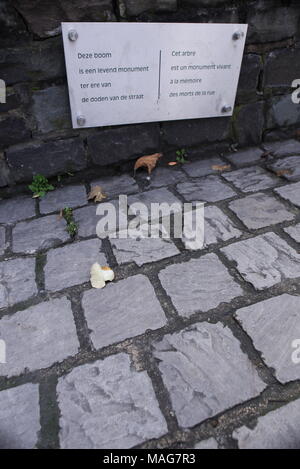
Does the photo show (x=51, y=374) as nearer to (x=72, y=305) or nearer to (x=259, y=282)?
(x=72, y=305)

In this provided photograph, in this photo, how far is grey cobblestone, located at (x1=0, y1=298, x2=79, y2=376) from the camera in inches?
53.9

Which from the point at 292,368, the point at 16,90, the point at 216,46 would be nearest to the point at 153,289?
the point at 292,368

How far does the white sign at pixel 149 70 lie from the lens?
2.06 metres

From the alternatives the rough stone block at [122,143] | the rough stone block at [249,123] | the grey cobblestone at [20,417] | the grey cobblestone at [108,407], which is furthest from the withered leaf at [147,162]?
the grey cobblestone at [20,417]

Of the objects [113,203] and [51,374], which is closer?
[51,374]

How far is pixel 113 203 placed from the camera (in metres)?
2.25

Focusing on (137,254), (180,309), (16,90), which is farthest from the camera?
(16,90)

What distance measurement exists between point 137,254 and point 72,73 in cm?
121

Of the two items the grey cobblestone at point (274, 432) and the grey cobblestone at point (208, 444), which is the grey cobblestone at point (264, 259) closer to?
the grey cobblestone at point (274, 432)

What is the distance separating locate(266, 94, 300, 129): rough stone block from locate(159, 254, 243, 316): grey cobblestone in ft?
5.25

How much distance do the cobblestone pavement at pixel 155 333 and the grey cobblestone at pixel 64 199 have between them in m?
0.07

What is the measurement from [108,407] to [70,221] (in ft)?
3.88

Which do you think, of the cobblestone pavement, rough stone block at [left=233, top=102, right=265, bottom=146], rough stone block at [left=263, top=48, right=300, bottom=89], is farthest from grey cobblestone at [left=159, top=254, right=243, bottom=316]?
rough stone block at [left=263, top=48, right=300, bottom=89]

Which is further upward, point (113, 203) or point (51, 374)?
point (113, 203)
